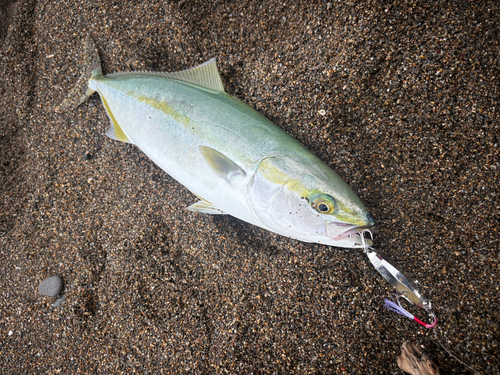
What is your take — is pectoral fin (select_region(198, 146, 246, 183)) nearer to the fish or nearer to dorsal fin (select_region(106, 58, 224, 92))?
the fish

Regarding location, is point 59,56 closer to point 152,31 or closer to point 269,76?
point 152,31

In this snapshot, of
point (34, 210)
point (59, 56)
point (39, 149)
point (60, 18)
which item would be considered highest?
point (60, 18)

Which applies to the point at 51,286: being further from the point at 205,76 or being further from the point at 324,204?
the point at 324,204

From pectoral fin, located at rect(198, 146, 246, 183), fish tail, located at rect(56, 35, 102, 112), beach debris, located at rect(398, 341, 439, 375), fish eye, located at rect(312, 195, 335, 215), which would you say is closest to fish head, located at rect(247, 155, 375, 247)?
fish eye, located at rect(312, 195, 335, 215)

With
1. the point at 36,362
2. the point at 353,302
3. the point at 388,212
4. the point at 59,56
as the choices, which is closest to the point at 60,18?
the point at 59,56

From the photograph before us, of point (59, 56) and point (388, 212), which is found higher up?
point (388, 212)

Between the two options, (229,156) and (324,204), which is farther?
(229,156)

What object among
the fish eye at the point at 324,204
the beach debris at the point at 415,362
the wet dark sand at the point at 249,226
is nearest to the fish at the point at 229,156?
the fish eye at the point at 324,204

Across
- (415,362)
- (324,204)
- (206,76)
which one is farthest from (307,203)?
(206,76)
